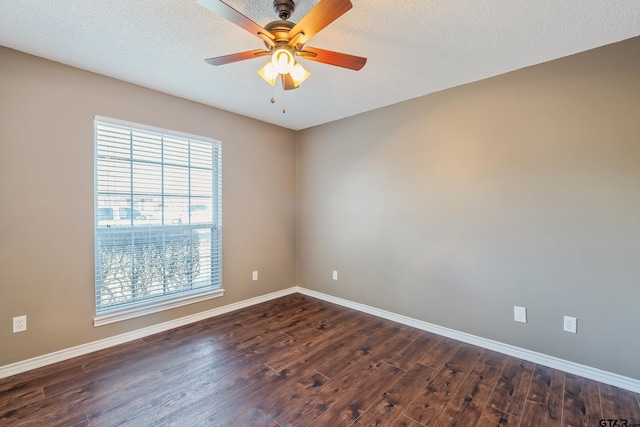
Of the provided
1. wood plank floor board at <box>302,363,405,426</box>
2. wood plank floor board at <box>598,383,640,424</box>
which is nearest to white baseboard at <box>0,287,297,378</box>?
wood plank floor board at <box>302,363,405,426</box>

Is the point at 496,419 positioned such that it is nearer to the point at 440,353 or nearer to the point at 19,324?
the point at 440,353

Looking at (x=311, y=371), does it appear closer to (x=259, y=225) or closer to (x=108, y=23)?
(x=259, y=225)

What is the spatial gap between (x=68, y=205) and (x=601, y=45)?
172 inches

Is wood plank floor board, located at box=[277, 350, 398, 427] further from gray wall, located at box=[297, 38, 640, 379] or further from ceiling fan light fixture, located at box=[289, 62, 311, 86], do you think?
ceiling fan light fixture, located at box=[289, 62, 311, 86]

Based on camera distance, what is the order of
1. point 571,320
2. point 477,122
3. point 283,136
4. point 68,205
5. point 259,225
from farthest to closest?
1. point 283,136
2. point 259,225
3. point 477,122
4. point 68,205
5. point 571,320

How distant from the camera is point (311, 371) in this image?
2.22 meters

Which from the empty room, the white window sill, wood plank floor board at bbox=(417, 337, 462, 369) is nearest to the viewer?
the empty room

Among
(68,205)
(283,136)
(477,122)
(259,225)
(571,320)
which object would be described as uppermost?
(283,136)

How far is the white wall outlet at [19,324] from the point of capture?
2164 millimetres

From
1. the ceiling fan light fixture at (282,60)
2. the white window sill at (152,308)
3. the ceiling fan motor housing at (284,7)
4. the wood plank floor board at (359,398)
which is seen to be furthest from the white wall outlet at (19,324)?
the ceiling fan motor housing at (284,7)

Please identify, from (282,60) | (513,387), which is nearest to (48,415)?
(282,60)

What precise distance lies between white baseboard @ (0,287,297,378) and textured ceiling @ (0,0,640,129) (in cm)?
242

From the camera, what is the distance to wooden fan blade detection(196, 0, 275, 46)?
130 cm

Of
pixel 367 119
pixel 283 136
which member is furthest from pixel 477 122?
pixel 283 136
